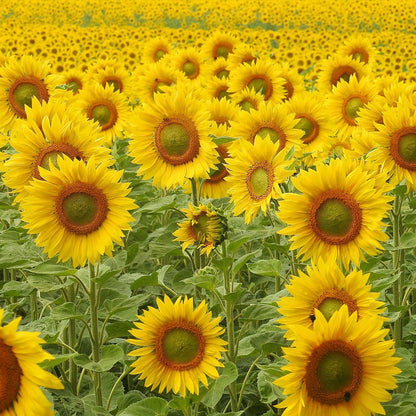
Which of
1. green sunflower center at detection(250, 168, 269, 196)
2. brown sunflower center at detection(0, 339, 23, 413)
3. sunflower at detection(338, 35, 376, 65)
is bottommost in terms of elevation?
brown sunflower center at detection(0, 339, 23, 413)

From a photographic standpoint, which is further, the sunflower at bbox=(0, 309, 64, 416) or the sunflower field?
the sunflower field

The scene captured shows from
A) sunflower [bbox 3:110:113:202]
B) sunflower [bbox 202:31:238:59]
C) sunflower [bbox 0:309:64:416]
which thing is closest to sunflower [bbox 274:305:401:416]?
sunflower [bbox 0:309:64:416]

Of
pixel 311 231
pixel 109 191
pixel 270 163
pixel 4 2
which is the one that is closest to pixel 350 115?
pixel 270 163

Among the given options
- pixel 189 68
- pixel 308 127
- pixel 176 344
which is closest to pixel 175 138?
pixel 176 344

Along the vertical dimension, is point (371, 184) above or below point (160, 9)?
below

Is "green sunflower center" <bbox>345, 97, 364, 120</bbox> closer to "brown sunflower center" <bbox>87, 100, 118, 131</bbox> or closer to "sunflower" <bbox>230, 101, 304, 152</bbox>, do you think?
"sunflower" <bbox>230, 101, 304, 152</bbox>

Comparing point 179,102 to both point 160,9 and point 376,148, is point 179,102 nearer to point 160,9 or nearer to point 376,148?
point 376,148

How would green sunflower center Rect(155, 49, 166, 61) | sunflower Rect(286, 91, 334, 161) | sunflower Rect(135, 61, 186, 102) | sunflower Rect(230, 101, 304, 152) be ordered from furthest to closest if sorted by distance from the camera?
1. green sunflower center Rect(155, 49, 166, 61)
2. sunflower Rect(135, 61, 186, 102)
3. sunflower Rect(286, 91, 334, 161)
4. sunflower Rect(230, 101, 304, 152)

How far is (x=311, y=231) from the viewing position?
2.52 m

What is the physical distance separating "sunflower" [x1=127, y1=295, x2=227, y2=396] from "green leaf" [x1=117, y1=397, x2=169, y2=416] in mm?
55

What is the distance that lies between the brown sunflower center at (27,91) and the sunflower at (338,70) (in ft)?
8.43

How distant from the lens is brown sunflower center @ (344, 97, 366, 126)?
4238mm

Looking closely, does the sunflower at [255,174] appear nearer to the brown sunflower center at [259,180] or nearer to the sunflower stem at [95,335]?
the brown sunflower center at [259,180]

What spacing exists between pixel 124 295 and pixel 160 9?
21069mm
